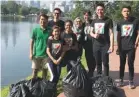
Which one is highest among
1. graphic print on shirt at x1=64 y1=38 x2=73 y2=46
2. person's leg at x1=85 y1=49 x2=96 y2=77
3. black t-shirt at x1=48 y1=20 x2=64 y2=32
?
black t-shirt at x1=48 y1=20 x2=64 y2=32

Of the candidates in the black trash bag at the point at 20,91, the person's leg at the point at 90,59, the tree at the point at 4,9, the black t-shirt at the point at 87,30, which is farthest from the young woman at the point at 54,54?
the tree at the point at 4,9

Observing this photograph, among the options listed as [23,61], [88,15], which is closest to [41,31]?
[88,15]

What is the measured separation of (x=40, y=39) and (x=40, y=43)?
0.08m

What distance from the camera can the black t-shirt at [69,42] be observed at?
21.7 feet

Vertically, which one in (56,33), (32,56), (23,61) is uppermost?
(56,33)

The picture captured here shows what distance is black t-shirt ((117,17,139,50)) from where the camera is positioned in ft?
21.6

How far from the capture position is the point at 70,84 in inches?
242

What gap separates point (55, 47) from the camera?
21.4ft

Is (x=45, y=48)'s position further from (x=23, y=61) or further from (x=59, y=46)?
(x=23, y=61)

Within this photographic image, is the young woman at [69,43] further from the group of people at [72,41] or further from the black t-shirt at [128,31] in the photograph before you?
the black t-shirt at [128,31]

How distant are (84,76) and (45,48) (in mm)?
1054

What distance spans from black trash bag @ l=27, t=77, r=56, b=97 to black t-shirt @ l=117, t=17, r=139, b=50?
163 cm

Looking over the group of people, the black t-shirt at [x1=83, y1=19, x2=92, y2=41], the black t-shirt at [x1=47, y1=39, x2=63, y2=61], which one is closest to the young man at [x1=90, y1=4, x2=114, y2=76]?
the group of people

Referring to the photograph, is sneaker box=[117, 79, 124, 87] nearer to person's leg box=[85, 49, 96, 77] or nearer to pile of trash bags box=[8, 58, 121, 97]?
pile of trash bags box=[8, 58, 121, 97]
